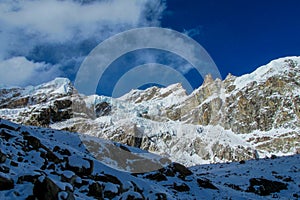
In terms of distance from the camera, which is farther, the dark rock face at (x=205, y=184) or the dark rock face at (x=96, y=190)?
the dark rock face at (x=205, y=184)

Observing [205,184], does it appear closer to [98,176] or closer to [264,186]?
[264,186]

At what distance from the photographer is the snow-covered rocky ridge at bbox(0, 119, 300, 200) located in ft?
52.7

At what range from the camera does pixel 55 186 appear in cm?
1521

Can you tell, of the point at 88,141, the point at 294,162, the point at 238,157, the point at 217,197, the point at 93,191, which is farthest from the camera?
the point at 238,157

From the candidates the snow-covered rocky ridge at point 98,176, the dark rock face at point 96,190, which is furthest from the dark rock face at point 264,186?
the dark rock face at point 96,190

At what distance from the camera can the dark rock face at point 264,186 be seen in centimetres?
3922

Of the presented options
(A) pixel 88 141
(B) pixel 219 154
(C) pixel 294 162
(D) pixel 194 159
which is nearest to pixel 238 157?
(B) pixel 219 154

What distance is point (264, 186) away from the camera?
40625mm

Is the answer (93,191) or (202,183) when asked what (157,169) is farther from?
(93,191)

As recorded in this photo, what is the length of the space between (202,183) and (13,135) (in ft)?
67.2

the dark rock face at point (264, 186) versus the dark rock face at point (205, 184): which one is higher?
the dark rock face at point (264, 186)

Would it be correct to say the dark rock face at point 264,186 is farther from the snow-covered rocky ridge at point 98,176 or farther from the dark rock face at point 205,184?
the dark rock face at point 205,184

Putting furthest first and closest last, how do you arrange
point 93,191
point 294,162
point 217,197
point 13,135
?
point 294,162 < point 217,197 < point 13,135 < point 93,191

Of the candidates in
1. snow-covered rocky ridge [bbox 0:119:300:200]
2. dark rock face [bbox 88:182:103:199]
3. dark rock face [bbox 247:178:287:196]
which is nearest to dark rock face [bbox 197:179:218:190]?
snow-covered rocky ridge [bbox 0:119:300:200]
